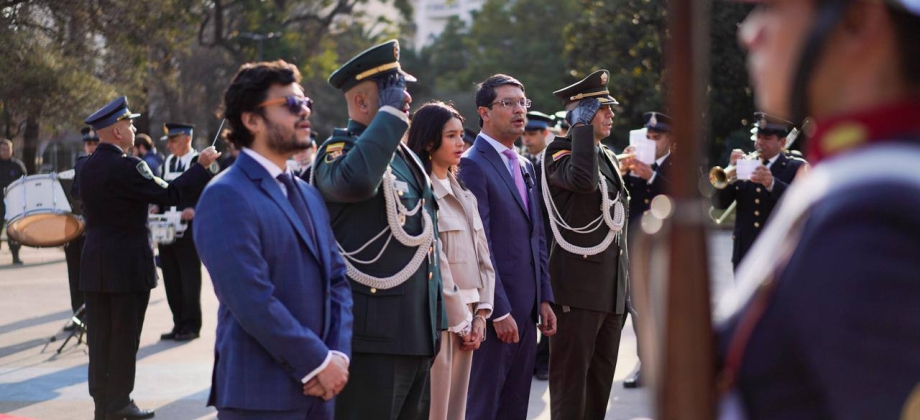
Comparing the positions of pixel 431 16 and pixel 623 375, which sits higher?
pixel 431 16

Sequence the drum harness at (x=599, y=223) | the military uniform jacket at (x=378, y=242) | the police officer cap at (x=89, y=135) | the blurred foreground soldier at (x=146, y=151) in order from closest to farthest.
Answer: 1. the military uniform jacket at (x=378, y=242)
2. the drum harness at (x=599, y=223)
3. the police officer cap at (x=89, y=135)
4. the blurred foreground soldier at (x=146, y=151)

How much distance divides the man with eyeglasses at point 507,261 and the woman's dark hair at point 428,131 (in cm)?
49

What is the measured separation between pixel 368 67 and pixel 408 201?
62 cm

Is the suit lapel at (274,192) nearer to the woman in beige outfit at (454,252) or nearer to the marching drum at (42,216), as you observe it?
the woman in beige outfit at (454,252)

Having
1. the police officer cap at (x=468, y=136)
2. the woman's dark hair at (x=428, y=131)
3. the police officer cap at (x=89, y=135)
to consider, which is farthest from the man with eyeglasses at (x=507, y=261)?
the police officer cap at (x=89, y=135)

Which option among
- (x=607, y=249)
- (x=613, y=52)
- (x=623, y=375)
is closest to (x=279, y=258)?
(x=607, y=249)

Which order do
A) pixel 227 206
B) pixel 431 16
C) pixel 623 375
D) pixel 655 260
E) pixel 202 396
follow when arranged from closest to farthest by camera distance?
pixel 655 260 < pixel 227 206 < pixel 202 396 < pixel 623 375 < pixel 431 16

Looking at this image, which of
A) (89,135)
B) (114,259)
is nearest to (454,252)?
(114,259)

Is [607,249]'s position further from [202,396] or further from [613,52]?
[613,52]

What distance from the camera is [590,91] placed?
6.76 m

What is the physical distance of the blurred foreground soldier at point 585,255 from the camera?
633cm

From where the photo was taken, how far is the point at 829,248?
130cm

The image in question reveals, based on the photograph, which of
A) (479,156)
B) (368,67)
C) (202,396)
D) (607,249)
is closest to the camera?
(368,67)

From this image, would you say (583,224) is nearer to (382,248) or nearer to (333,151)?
(382,248)
